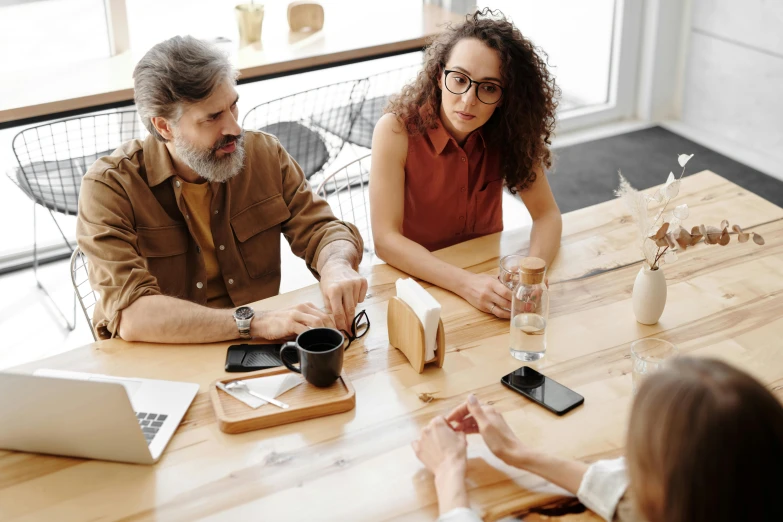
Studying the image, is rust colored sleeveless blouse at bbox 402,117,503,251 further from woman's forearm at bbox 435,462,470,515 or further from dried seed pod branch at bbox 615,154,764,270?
woman's forearm at bbox 435,462,470,515

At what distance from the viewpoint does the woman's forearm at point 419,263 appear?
1921 mm

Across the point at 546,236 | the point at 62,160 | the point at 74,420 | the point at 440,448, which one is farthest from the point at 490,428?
the point at 62,160

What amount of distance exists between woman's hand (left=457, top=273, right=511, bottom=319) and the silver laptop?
728mm

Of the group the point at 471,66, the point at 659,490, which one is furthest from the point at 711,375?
the point at 471,66

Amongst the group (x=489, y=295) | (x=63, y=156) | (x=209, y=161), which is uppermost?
(x=209, y=161)

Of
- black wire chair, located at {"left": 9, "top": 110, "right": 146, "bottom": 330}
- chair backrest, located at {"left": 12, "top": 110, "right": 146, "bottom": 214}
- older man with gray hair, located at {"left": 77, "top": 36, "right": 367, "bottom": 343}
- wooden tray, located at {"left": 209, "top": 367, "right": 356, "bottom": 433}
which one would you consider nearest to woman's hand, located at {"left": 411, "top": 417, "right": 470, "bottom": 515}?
wooden tray, located at {"left": 209, "top": 367, "right": 356, "bottom": 433}

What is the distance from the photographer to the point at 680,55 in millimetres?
4656

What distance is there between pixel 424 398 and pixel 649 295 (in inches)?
21.6

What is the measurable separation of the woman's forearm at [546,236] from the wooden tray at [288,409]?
0.68 metres

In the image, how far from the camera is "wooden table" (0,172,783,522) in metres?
1.33

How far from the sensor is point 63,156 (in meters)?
3.40

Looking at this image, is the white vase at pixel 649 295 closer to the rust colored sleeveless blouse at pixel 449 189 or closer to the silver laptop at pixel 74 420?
the rust colored sleeveless blouse at pixel 449 189

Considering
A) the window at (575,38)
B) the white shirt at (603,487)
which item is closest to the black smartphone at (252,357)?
the white shirt at (603,487)

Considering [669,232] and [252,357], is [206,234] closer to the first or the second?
[252,357]
